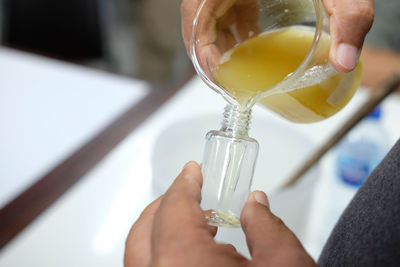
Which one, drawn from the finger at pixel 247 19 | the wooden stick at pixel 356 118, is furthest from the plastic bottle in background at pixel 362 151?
the finger at pixel 247 19

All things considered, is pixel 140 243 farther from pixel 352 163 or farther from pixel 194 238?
pixel 352 163

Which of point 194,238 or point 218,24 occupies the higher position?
point 218,24

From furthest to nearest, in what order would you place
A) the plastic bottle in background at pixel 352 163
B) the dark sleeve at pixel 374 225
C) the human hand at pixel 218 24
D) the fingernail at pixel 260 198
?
the plastic bottle in background at pixel 352 163 < the human hand at pixel 218 24 < the fingernail at pixel 260 198 < the dark sleeve at pixel 374 225

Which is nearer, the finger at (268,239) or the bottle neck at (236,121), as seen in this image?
the finger at (268,239)

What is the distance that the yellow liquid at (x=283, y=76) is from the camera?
0.46 metres

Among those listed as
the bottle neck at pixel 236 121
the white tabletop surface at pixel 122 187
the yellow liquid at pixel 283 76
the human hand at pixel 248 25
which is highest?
the human hand at pixel 248 25

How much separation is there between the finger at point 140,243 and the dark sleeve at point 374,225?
16 centimetres

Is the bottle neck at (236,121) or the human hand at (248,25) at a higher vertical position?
the human hand at (248,25)

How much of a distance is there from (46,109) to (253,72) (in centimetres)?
55

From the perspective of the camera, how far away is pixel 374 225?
0.29 metres

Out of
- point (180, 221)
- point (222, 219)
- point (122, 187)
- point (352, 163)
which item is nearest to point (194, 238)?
point (180, 221)

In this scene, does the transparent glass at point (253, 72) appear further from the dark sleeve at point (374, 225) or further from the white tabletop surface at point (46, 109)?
the white tabletop surface at point (46, 109)

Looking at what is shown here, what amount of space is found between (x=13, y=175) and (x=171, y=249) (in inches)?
19.5

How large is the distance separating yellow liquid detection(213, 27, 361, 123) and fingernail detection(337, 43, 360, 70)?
18 mm
